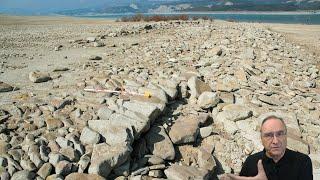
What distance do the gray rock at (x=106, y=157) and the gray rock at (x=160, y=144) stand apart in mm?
767

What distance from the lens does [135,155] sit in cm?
818

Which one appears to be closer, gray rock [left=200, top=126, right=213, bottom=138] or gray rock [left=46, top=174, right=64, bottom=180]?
gray rock [left=46, top=174, right=64, bottom=180]

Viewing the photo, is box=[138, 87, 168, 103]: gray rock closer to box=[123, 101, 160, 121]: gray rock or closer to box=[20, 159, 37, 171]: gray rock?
box=[123, 101, 160, 121]: gray rock

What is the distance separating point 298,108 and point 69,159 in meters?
6.83

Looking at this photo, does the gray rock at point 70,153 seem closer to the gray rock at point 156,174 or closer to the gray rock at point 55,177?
the gray rock at point 55,177

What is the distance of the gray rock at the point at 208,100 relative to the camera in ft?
34.7

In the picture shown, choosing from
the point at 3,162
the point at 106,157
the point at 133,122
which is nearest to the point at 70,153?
the point at 106,157

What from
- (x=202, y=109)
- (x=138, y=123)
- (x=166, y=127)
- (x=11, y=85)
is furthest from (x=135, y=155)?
(x=11, y=85)

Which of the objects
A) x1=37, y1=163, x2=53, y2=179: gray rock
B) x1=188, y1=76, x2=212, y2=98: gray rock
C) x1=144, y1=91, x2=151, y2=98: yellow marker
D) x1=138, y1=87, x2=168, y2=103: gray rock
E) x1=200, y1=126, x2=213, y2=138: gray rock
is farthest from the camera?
x1=188, y1=76, x2=212, y2=98: gray rock

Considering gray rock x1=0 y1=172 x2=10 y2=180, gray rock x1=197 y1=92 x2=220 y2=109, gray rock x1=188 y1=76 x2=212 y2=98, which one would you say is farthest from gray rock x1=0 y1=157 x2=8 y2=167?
gray rock x1=188 y1=76 x2=212 y2=98

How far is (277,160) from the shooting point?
5000mm

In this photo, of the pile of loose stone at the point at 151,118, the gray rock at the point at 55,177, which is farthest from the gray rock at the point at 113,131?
the gray rock at the point at 55,177

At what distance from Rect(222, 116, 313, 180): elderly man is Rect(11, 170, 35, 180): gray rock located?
3.27 metres

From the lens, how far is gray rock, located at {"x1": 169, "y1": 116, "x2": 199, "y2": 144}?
28.8ft
